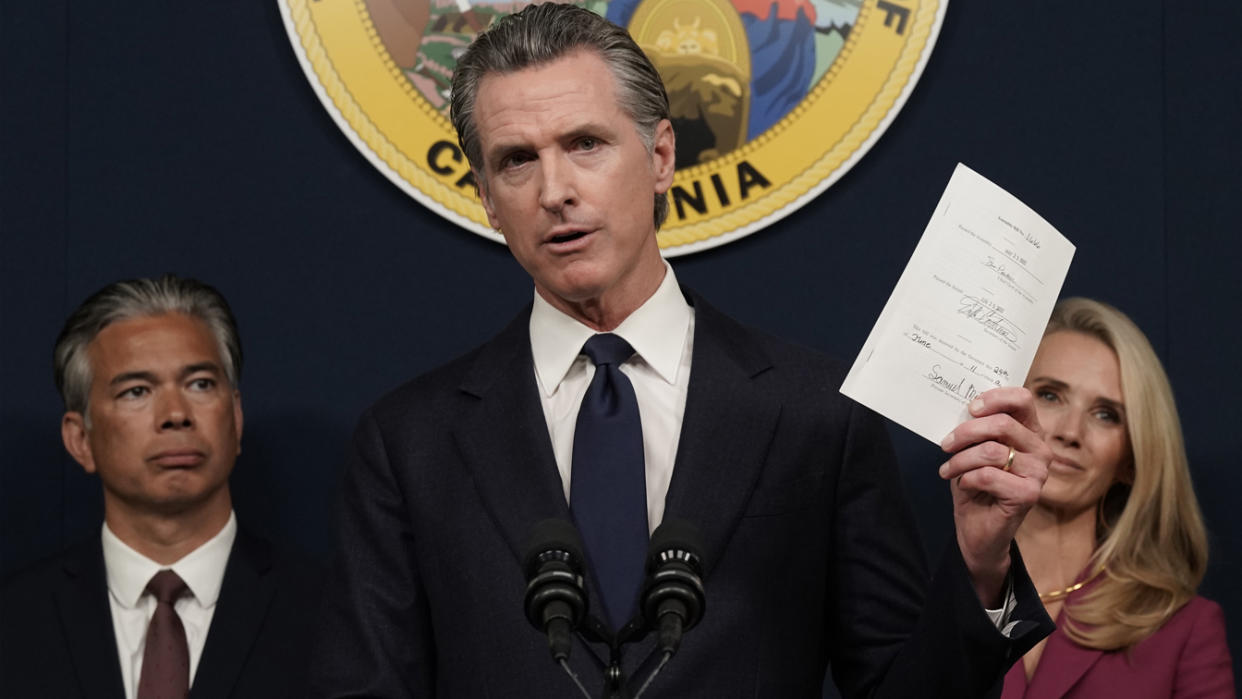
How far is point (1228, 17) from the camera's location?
2766mm

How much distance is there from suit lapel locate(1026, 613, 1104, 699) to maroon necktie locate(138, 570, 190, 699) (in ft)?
4.36

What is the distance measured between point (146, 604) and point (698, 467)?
1.23 metres

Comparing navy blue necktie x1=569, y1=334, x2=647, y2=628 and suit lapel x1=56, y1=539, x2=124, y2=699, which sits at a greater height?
navy blue necktie x1=569, y1=334, x2=647, y2=628

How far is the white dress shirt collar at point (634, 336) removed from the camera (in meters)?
1.82

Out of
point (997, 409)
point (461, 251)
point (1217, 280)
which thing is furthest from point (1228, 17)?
point (997, 409)

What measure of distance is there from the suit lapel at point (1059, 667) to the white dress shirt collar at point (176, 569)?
131 centimetres

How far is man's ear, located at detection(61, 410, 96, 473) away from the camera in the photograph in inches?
103

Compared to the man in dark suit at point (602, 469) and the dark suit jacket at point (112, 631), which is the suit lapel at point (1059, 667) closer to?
the man in dark suit at point (602, 469)

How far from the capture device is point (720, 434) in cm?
174

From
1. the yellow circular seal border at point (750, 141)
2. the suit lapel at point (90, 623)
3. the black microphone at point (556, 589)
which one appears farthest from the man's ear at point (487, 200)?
the suit lapel at point (90, 623)

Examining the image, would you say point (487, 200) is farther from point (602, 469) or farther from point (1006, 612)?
point (1006, 612)

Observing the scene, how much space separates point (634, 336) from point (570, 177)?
0.20 m

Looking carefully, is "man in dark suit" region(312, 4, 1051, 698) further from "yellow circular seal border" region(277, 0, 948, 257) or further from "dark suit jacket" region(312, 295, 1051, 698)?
"yellow circular seal border" region(277, 0, 948, 257)

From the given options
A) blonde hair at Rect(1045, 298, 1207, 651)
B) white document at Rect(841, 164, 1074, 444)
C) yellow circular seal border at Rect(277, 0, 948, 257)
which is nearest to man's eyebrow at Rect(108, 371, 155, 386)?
yellow circular seal border at Rect(277, 0, 948, 257)
